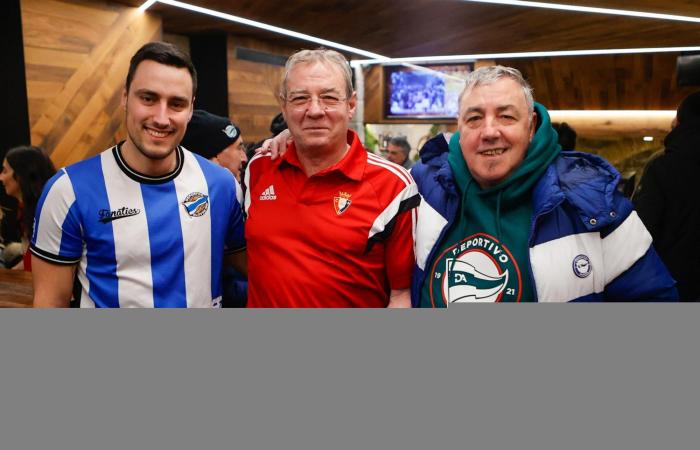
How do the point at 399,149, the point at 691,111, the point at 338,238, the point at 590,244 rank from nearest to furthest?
the point at 590,244
the point at 338,238
the point at 691,111
the point at 399,149

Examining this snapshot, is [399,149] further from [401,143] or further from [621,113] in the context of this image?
[621,113]

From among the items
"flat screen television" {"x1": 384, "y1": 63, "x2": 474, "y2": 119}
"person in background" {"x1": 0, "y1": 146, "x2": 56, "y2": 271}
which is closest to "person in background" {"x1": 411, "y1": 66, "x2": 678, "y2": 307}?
"person in background" {"x1": 0, "y1": 146, "x2": 56, "y2": 271}

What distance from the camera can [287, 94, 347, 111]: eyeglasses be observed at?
62.1 inches

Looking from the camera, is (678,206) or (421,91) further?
(421,91)

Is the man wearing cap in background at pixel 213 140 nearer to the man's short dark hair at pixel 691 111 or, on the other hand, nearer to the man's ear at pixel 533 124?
the man's ear at pixel 533 124

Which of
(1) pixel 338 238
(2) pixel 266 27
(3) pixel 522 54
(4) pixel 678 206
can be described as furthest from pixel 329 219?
(3) pixel 522 54

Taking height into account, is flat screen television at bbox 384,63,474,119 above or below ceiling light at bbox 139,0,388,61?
below

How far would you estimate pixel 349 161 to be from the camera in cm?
161

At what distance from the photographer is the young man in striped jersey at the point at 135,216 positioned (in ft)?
4.76

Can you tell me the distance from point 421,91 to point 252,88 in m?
3.13

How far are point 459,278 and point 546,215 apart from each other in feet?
0.85

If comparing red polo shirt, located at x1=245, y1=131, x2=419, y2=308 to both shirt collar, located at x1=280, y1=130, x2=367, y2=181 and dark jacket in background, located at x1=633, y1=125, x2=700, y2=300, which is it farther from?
dark jacket in background, located at x1=633, y1=125, x2=700, y2=300

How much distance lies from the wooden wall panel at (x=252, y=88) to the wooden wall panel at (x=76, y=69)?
5.33 ft

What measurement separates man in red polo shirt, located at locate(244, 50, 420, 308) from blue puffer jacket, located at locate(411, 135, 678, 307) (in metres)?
0.39
